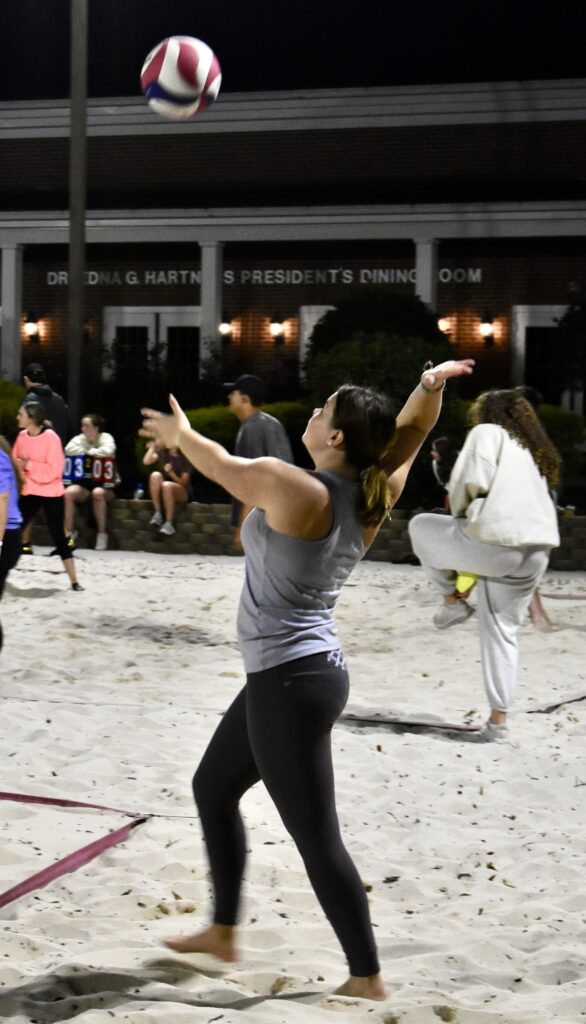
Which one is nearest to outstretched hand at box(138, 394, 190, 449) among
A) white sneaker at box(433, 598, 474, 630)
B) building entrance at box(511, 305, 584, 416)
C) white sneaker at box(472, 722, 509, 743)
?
white sneaker at box(472, 722, 509, 743)

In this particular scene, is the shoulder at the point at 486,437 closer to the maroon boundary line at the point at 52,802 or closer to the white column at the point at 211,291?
the maroon boundary line at the point at 52,802

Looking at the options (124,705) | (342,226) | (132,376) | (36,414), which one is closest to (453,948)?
(124,705)

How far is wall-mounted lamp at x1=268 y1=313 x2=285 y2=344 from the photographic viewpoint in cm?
2541

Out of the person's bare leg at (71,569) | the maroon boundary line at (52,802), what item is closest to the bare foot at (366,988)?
the maroon boundary line at (52,802)

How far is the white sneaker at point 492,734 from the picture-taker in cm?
678

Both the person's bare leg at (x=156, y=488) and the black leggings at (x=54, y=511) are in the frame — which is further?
the person's bare leg at (x=156, y=488)

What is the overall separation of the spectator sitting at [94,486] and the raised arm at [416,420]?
1142cm

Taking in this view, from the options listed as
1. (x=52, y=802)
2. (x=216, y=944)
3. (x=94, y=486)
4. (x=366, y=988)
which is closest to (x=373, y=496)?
(x=366, y=988)

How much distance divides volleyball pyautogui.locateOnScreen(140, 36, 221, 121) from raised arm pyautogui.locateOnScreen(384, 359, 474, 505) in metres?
5.62

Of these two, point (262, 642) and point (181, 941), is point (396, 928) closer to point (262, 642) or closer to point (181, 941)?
point (181, 941)

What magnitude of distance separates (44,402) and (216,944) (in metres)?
11.3

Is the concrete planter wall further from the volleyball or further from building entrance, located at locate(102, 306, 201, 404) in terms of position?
building entrance, located at locate(102, 306, 201, 404)

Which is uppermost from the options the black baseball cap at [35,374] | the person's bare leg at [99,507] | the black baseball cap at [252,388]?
the black baseball cap at [35,374]

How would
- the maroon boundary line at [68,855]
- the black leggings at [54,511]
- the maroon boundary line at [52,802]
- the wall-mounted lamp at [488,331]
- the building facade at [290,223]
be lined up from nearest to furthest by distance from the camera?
the maroon boundary line at [68,855] < the maroon boundary line at [52,802] < the black leggings at [54,511] < the building facade at [290,223] < the wall-mounted lamp at [488,331]
